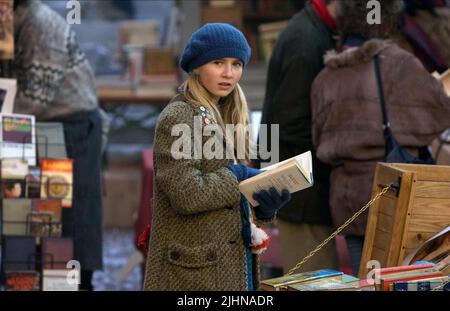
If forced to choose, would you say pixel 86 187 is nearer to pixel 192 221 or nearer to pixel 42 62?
pixel 42 62

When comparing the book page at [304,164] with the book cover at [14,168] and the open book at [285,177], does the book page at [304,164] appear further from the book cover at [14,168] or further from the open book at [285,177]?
the book cover at [14,168]

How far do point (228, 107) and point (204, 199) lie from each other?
457 millimetres

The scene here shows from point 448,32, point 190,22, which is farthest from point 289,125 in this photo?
point 190,22

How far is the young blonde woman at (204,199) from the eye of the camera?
3857 millimetres

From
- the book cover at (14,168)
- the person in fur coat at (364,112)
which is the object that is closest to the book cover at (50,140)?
the book cover at (14,168)

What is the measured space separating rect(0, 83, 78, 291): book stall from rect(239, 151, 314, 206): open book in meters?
2.17

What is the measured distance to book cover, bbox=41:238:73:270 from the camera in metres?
5.83

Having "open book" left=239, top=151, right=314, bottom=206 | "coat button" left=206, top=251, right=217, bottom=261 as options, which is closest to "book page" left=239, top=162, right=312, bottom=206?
"open book" left=239, top=151, right=314, bottom=206

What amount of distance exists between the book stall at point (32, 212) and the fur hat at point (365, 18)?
5.33ft

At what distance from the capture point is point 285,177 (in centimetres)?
378

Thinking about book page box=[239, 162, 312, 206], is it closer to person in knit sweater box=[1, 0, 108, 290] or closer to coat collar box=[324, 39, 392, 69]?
coat collar box=[324, 39, 392, 69]

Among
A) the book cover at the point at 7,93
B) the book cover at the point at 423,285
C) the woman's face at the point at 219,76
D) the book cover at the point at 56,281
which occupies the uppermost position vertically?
the woman's face at the point at 219,76

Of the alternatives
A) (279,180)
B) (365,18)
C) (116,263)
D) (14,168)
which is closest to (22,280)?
(14,168)

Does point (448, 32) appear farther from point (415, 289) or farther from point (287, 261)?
point (415, 289)
